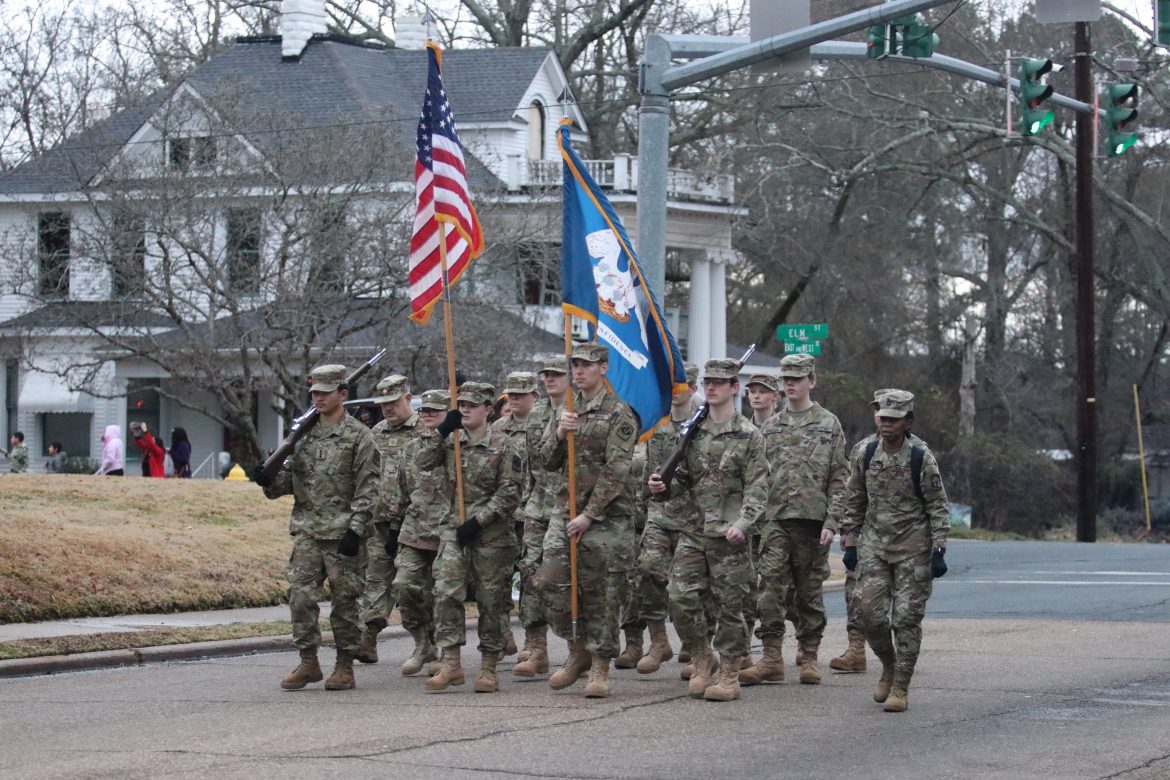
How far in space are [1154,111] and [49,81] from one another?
23621mm

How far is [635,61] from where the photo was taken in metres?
48.3

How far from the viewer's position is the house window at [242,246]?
94.5ft

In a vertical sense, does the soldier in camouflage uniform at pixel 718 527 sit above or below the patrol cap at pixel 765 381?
below

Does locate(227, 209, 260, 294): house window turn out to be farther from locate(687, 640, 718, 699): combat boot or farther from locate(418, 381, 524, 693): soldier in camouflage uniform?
locate(687, 640, 718, 699): combat boot

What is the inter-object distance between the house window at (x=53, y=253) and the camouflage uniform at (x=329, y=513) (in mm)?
19236

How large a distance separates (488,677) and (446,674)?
27 cm

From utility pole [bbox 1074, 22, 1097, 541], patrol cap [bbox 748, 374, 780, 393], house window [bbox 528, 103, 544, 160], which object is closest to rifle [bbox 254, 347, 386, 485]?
patrol cap [bbox 748, 374, 780, 393]

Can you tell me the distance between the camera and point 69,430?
141ft

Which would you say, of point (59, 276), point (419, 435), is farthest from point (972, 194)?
point (419, 435)

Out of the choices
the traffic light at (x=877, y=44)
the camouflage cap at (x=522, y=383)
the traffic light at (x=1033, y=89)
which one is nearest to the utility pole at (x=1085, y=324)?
the traffic light at (x=1033, y=89)

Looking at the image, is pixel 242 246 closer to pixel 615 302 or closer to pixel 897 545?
pixel 615 302

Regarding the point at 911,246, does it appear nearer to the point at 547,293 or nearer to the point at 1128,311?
the point at 1128,311

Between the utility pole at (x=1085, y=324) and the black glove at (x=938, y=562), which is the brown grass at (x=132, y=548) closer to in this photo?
the black glove at (x=938, y=562)

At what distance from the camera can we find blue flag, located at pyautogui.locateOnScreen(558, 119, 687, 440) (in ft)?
38.0
